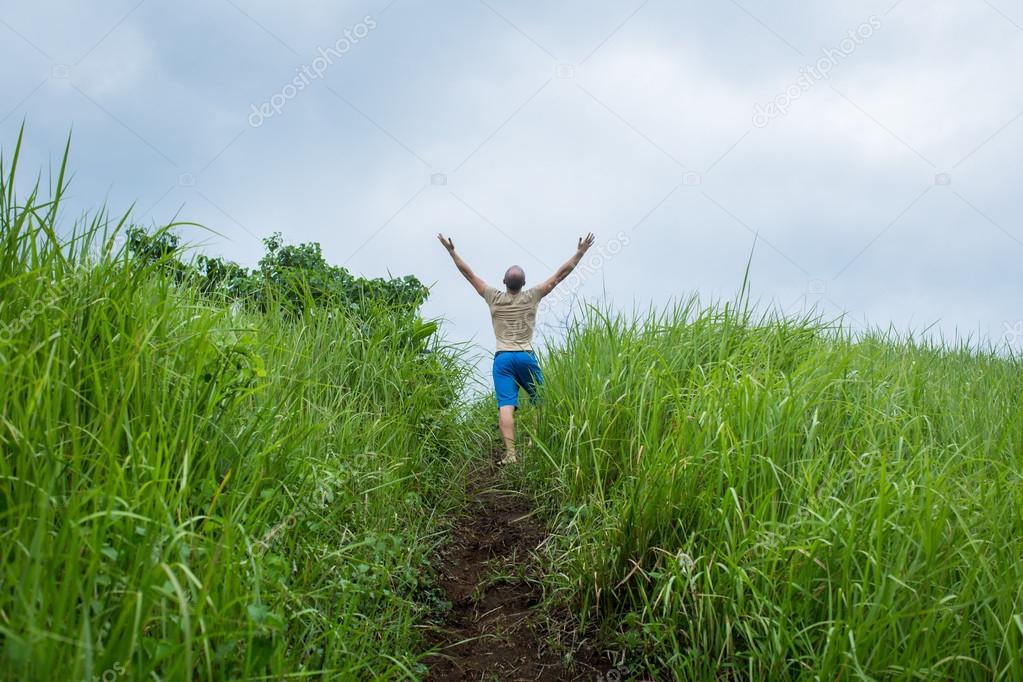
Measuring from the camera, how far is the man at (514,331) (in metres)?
7.54

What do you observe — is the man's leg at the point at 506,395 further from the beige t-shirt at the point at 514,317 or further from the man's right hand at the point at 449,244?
the man's right hand at the point at 449,244

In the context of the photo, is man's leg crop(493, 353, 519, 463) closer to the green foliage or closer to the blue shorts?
the blue shorts

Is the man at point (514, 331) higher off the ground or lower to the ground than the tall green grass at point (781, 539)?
higher

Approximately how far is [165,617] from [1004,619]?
12.2ft

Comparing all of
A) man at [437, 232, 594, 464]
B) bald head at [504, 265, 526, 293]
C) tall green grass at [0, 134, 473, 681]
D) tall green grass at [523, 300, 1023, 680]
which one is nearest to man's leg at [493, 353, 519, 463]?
man at [437, 232, 594, 464]

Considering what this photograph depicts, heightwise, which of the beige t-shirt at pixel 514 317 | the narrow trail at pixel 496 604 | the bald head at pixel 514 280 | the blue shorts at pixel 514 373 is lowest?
the narrow trail at pixel 496 604

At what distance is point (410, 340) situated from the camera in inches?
301

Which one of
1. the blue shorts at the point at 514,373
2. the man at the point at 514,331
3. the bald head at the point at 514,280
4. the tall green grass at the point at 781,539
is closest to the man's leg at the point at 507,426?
the man at the point at 514,331

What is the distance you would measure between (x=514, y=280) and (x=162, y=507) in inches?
224

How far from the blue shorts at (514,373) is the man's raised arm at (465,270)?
3.19 ft

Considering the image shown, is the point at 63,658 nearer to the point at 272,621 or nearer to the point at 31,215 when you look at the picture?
the point at 272,621

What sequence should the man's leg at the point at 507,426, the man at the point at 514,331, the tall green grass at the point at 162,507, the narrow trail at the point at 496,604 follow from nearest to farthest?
the tall green grass at the point at 162,507
the narrow trail at the point at 496,604
the man's leg at the point at 507,426
the man at the point at 514,331

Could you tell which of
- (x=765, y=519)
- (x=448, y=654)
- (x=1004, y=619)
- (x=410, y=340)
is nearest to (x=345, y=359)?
(x=410, y=340)

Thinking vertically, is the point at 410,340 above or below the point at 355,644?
above
